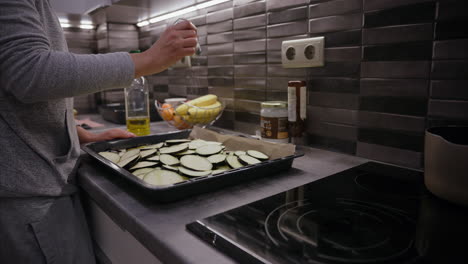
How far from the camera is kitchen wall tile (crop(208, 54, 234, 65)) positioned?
1.43 metres

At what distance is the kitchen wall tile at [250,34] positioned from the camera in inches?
49.5

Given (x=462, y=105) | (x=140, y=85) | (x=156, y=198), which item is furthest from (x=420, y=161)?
(x=140, y=85)

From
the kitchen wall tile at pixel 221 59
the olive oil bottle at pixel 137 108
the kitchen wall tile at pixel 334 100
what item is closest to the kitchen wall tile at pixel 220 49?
the kitchen wall tile at pixel 221 59

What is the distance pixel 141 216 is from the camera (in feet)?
2.02

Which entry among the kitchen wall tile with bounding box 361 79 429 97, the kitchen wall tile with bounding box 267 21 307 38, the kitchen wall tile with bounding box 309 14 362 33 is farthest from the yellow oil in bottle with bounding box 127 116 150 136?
the kitchen wall tile with bounding box 361 79 429 97

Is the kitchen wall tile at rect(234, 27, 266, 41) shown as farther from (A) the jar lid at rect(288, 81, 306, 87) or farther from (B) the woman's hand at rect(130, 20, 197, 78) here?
(B) the woman's hand at rect(130, 20, 197, 78)

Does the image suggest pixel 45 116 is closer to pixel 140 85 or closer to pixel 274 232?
pixel 274 232

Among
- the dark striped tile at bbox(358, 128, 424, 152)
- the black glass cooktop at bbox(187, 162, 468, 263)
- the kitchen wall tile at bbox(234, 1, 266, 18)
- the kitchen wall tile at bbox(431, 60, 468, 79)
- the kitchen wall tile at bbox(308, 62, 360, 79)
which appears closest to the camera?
the black glass cooktop at bbox(187, 162, 468, 263)

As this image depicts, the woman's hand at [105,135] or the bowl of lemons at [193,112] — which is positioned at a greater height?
the bowl of lemons at [193,112]

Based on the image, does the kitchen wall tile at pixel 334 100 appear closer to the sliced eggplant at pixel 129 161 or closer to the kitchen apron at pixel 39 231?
the sliced eggplant at pixel 129 161

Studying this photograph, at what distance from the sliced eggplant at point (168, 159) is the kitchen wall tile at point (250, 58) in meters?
0.57

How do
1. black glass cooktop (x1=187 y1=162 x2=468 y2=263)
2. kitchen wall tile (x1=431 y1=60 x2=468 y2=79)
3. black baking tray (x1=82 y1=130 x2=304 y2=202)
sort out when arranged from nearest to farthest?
black glass cooktop (x1=187 y1=162 x2=468 y2=263) → black baking tray (x1=82 y1=130 x2=304 y2=202) → kitchen wall tile (x1=431 y1=60 x2=468 y2=79)

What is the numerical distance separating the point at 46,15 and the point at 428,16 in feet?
3.04

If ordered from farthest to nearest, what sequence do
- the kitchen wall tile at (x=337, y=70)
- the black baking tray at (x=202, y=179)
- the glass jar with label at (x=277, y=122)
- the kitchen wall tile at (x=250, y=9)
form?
1. the kitchen wall tile at (x=250, y=9)
2. the glass jar with label at (x=277, y=122)
3. the kitchen wall tile at (x=337, y=70)
4. the black baking tray at (x=202, y=179)
